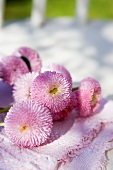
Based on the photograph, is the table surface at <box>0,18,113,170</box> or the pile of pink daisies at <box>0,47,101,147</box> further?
the table surface at <box>0,18,113,170</box>

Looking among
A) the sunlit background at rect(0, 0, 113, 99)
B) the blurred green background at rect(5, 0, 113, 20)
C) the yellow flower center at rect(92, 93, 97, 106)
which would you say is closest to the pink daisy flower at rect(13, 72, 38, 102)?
the yellow flower center at rect(92, 93, 97, 106)

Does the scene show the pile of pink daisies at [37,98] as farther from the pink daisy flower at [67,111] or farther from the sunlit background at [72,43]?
the sunlit background at [72,43]

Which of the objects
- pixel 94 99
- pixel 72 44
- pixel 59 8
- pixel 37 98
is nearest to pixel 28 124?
pixel 37 98

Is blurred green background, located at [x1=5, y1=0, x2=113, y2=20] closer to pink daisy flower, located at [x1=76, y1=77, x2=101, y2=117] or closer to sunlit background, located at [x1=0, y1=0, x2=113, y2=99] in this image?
sunlit background, located at [x1=0, y1=0, x2=113, y2=99]

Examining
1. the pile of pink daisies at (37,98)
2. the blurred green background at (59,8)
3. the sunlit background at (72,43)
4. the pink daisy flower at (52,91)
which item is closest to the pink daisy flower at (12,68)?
the pile of pink daisies at (37,98)

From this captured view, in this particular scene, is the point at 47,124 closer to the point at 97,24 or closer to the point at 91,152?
the point at 91,152
